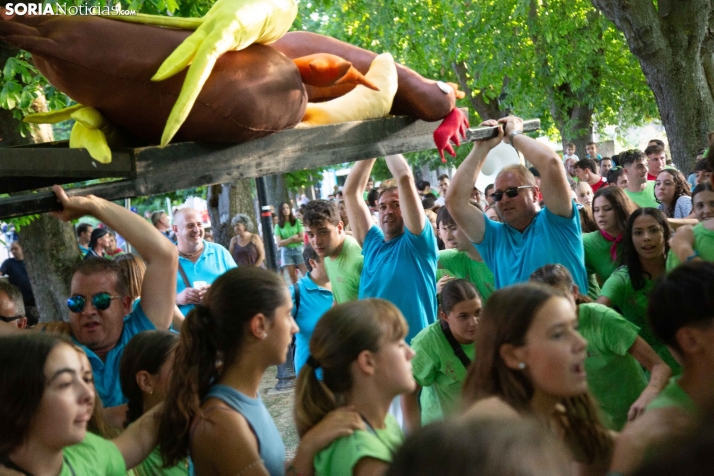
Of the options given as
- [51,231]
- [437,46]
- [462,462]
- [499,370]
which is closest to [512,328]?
[499,370]

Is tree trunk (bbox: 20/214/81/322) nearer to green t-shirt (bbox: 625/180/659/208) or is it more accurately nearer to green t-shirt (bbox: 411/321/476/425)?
green t-shirt (bbox: 411/321/476/425)

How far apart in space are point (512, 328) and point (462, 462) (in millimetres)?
1469

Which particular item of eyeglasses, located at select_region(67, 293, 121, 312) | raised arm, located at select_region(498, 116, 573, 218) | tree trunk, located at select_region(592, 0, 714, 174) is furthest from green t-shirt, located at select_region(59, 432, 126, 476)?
tree trunk, located at select_region(592, 0, 714, 174)

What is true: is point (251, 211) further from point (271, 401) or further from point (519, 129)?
point (519, 129)

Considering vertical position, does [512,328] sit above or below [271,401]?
above

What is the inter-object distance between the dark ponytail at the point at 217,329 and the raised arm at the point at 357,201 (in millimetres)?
2483

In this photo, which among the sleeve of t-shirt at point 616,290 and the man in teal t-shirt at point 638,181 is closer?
the sleeve of t-shirt at point 616,290

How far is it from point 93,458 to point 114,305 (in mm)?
1293

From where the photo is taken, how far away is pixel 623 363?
396cm

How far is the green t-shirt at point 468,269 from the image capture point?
226 inches

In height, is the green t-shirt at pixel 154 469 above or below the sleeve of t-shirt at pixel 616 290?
below

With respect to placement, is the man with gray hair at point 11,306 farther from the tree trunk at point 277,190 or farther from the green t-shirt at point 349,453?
the tree trunk at point 277,190

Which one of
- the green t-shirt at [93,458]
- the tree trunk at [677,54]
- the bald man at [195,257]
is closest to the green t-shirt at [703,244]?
the green t-shirt at [93,458]

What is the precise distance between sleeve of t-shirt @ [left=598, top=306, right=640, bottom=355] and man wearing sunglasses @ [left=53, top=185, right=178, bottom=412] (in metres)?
1.95
